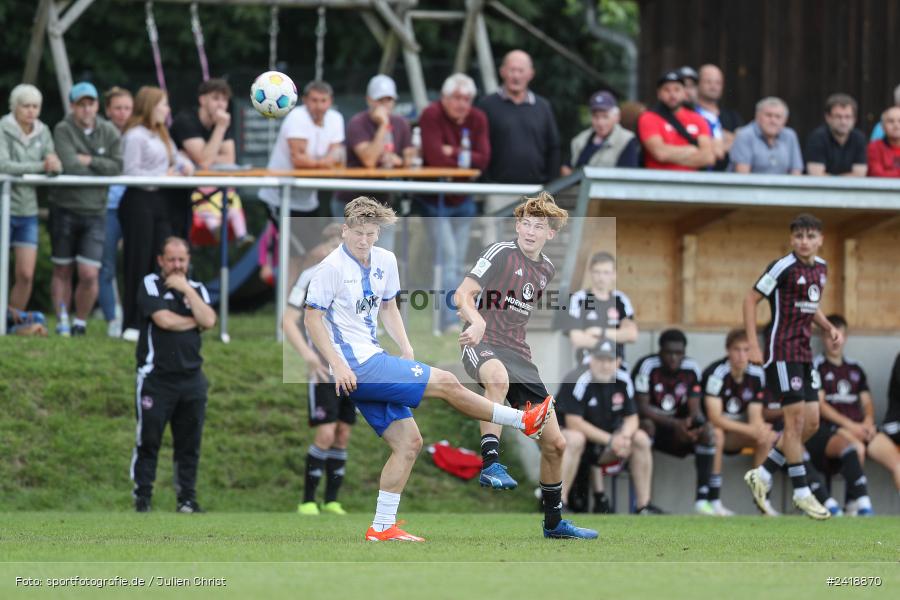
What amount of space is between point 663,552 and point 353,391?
218cm

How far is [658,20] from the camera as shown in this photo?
867 inches

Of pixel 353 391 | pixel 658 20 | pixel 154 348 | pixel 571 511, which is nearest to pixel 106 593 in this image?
pixel 353 391

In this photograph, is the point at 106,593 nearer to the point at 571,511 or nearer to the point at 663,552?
the point at 663,552

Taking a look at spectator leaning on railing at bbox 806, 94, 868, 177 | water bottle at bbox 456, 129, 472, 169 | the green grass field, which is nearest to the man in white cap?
water bottle at bbox 456, 129, 472, 169

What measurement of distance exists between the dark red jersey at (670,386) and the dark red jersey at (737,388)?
0.27 meters

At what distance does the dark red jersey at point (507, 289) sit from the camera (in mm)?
10711

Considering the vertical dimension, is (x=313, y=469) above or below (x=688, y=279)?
below

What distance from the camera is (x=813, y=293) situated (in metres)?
13.3

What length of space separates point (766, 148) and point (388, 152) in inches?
163

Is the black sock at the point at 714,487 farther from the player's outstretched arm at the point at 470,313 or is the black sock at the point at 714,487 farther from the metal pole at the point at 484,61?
the metal pole at the point at 484,61

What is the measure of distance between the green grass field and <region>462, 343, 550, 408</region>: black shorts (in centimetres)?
97

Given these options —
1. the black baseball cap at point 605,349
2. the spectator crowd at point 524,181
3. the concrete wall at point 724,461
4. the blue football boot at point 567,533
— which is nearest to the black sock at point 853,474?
the spectator crowd at point 524,181

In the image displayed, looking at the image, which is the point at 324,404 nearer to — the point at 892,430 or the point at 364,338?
the point at 364,338

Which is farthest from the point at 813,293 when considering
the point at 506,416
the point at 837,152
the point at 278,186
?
the point at 278,186
